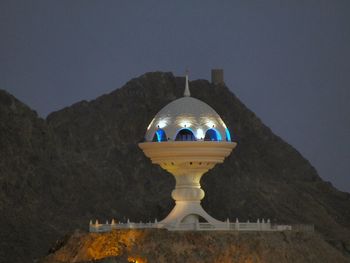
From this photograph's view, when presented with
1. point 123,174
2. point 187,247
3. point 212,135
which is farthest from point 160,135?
point 123,174

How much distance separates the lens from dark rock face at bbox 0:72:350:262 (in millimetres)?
125750

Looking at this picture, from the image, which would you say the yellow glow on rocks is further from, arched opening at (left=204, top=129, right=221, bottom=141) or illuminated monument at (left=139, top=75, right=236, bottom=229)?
arched opening at (left=204, top=129, right=221, bottom=141)

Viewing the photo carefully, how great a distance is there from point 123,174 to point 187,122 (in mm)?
53316

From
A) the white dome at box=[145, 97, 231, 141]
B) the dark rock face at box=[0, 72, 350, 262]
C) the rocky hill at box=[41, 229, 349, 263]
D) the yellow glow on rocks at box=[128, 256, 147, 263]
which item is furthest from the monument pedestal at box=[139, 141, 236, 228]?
the dark rock face at box=[0, 72, 350, 262]

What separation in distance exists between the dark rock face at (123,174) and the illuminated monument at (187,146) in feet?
88.6

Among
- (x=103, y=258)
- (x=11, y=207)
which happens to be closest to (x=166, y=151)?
(x=103, y=258)

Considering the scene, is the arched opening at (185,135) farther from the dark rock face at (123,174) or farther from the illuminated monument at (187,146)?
the dark rock face at (123,174)

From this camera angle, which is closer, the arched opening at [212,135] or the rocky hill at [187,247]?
the rocky hill at [187,247]

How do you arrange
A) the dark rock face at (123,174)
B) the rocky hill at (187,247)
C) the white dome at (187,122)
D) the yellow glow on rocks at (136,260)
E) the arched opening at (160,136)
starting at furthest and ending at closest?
1. the dark rock face at (123,174)
2. the arched opening at (160,136)
3. the white dome at (187,122)
4. the rocky hill at (187,247)
5. the yellow glow on rocks at (136,260)

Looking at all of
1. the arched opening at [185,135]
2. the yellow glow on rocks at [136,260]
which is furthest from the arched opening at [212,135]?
the yellow glow on rocks at [136,260]

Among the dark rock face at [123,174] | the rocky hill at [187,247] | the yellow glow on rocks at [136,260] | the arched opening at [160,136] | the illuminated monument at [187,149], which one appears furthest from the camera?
the dark rock face at [123,174]

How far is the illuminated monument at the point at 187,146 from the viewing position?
88.3 metres

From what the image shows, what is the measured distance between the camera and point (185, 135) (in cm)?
8888

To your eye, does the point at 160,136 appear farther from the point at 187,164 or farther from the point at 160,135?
the point at 187,164
